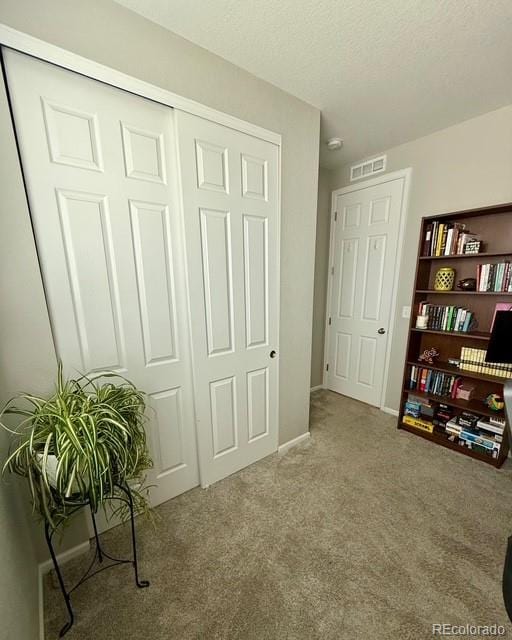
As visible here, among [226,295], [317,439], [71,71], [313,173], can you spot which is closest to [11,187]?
[71,71]

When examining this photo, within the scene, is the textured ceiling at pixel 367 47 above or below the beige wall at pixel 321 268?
above

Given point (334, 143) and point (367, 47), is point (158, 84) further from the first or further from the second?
point (334, 143)

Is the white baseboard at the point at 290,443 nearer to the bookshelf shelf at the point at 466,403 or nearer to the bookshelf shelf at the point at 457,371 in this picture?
the bookshelf shelf at the point at 466,403

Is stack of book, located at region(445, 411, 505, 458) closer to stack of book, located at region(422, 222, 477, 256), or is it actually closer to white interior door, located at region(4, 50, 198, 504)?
stack of book, located at region(422, 222, 477, 256)

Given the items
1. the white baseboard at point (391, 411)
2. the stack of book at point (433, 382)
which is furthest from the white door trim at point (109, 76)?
the white baseboard at point (391, 411)

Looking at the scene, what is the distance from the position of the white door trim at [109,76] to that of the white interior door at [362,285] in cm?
163

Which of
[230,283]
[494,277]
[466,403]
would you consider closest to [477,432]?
[466,403]

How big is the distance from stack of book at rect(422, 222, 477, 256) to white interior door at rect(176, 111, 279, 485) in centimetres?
146

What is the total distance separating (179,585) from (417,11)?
2951 millimetres

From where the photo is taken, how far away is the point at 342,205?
9.61 feet

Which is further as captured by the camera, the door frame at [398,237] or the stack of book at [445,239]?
the door frame at [398,237]

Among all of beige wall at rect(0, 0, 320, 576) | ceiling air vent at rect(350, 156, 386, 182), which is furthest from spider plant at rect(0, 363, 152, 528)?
ceiling air vent at rect(350, 156, 386, 182)

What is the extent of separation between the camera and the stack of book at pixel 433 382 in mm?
2203

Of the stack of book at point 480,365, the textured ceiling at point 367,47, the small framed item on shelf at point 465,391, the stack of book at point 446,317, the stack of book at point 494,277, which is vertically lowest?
the small framed item on shelf at point 465,391
